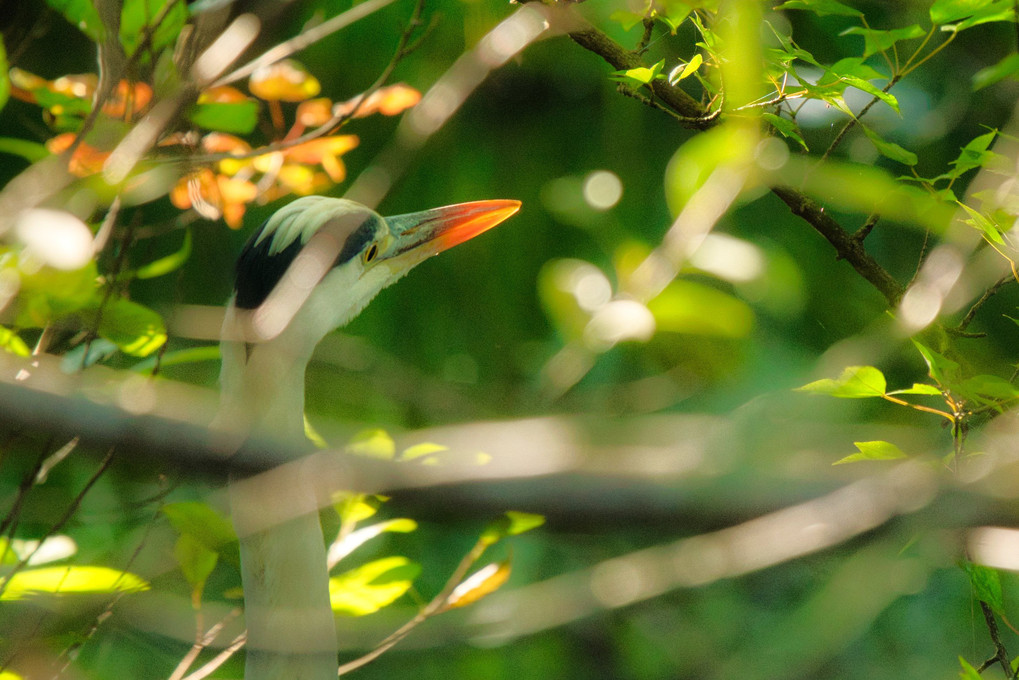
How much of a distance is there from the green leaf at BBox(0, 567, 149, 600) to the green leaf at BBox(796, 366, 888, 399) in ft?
2.18

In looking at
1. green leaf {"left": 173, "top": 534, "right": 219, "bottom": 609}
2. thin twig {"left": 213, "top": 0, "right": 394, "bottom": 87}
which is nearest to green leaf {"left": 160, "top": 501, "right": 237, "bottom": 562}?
green leaf {"left": 173, "top": 534, "right": 219, "bottom": 609}

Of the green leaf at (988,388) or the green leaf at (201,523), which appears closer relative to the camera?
the green leaf at (988,388)

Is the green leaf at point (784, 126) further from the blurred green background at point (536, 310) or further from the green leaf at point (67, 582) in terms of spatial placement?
the green leaf at point (67, 582)

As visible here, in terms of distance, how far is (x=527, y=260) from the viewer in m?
2.04

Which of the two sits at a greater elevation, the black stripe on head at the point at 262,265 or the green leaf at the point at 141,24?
the green leaf at the point at 141,24

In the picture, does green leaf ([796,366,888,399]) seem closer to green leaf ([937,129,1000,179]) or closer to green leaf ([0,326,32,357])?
green leaf ([937,129,1000,179])

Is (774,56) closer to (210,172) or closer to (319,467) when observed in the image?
(319,467)

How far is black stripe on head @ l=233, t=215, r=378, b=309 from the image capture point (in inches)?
40.8

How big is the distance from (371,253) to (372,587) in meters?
0.57

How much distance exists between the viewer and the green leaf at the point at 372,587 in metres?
0.85

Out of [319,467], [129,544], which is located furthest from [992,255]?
[129,544]

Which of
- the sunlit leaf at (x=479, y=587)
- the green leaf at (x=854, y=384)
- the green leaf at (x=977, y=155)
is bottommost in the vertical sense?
the sunlit leaf at (x=479, y=587)

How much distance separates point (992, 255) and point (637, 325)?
521mm

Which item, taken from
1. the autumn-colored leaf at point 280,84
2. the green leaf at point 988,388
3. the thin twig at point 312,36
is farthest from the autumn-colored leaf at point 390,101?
the green leaf at point 988,388
